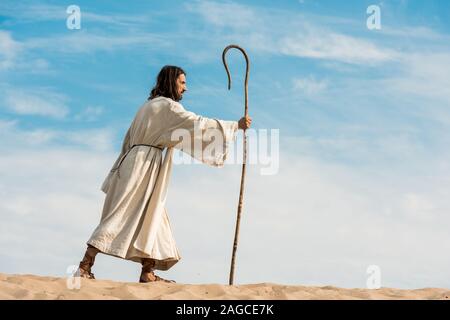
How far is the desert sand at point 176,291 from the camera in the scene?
627 centimetres

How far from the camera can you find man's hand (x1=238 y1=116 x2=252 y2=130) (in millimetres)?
7793

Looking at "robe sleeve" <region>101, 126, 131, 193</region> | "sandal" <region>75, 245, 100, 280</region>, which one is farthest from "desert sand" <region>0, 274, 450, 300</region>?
"robe sleeve" <region>101, 126, 131, 193</region>

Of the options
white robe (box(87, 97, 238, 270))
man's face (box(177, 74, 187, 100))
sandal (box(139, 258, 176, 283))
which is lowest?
sandal (box(139, 258, 176, 283))

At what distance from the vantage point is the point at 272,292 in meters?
6.61

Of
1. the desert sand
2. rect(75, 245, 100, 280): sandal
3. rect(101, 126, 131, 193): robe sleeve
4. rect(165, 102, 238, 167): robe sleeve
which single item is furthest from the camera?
rect(101, 126, 131, 193): robe sleeve

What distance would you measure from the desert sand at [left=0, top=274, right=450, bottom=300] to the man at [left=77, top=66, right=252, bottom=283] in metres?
0.50

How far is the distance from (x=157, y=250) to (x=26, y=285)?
142 cm

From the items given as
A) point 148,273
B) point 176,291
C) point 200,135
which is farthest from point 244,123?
→ point 176,291

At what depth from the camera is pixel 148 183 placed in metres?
7.75

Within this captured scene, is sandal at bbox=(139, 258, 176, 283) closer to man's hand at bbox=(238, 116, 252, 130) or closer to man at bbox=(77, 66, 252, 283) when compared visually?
man at bbox=(77, 66, 252, 283)

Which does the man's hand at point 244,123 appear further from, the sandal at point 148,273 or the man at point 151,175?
the sandal at point 148,273
